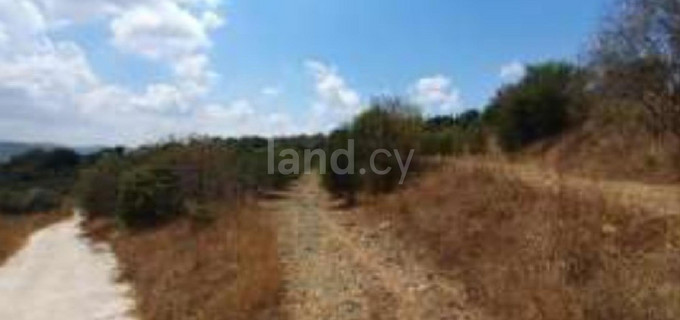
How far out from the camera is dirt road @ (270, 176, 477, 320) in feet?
56.8

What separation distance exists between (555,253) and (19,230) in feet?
161

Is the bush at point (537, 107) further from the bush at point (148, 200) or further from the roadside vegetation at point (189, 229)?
the bush at point (148, 200)

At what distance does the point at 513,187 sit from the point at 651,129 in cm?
955

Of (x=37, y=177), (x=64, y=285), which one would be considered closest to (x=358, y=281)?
(x=64, y=285)

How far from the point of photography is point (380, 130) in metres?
49.5

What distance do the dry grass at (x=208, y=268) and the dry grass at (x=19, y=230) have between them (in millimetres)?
8868

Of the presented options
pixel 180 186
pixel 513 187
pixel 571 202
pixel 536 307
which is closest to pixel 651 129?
pixel 513 187

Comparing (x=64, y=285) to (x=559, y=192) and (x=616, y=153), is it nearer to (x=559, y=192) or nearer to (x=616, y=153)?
(x=559, y=192)

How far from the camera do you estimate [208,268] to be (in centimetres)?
2575

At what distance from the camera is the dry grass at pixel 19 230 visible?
46522 millimetres

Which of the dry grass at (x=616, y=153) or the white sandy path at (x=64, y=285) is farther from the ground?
the dry grass at (x=616, y=153)

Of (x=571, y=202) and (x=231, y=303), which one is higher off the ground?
(x=571, y=202)

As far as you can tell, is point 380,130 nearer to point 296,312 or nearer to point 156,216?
point 156,216

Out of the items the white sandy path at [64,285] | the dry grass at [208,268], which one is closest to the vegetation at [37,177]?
the white sandy path at [64,285]
